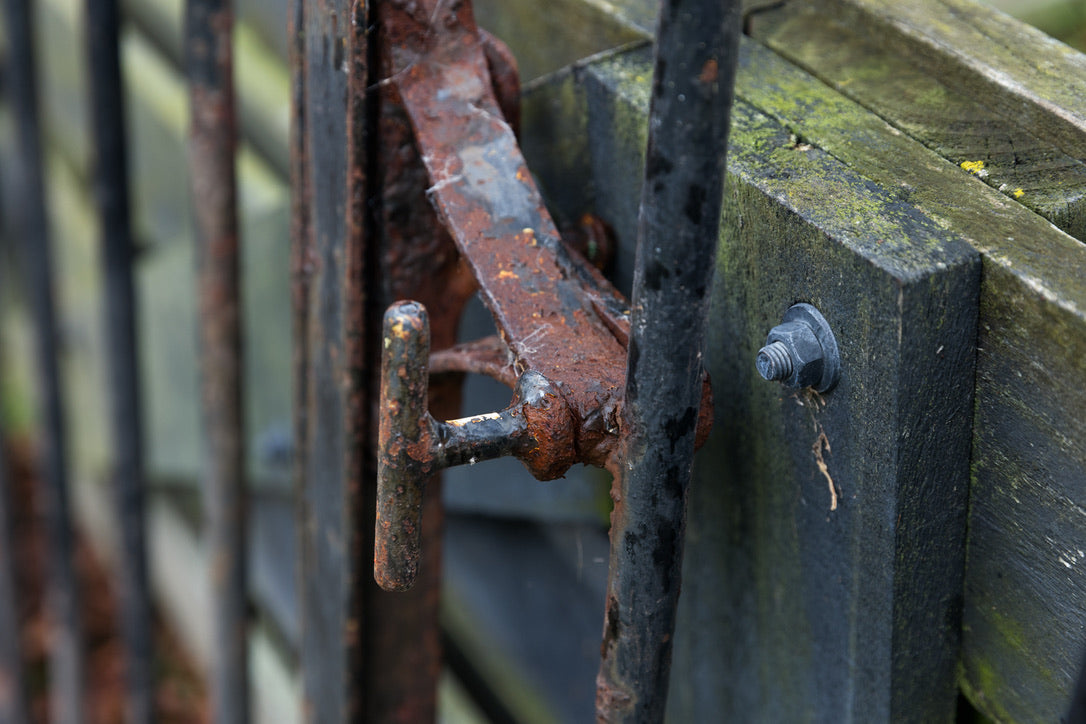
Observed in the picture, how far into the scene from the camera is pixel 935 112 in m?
1.12

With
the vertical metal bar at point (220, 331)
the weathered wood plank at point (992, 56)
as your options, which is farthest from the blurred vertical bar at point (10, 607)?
Result: the weathered wood plank at point (992, 56)

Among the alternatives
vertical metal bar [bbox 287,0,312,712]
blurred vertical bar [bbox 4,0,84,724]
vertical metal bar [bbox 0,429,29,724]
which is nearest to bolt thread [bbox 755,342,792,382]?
vertical metal bar [bbox 287,0,312,712]

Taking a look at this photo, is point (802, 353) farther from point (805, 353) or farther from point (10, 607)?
point (10, 607)

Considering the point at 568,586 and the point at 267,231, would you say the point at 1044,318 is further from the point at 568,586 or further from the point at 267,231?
the point at 267,231

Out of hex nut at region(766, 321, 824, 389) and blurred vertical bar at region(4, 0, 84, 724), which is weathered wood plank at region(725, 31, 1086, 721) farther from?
blurred vertical bar at region(4, 0, 84, 724)

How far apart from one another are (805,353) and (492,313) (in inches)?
11.1

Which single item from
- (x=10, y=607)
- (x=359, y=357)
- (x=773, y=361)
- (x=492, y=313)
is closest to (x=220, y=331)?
(x=359, y=357)

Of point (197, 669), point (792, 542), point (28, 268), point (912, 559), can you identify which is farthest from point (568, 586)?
point (197, 669)

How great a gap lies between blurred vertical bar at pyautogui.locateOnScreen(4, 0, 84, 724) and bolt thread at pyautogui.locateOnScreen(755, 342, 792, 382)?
176cm

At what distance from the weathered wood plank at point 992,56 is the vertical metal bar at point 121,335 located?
3.66ft

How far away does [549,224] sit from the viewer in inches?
43.9

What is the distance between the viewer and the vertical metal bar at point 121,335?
71.2 inches

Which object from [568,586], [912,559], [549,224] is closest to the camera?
[912,559]

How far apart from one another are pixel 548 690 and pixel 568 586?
0.22m
